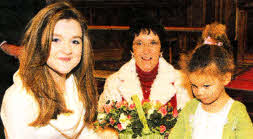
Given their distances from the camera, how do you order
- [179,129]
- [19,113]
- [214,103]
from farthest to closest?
[179,129] < [214,103] < [19,113]

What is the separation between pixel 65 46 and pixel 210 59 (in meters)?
0.75

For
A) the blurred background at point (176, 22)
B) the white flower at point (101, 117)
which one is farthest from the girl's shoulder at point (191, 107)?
the blurred background at point (176, 22)

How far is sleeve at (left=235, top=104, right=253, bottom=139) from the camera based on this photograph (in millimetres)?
1637

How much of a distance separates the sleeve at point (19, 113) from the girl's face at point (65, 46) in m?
0.22

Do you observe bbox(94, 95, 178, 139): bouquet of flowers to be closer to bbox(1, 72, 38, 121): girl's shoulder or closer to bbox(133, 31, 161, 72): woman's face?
bbox(1, 72, 38, 121): girl's shoulder

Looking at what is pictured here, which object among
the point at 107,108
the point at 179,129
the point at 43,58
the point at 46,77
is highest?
the point at 43,58

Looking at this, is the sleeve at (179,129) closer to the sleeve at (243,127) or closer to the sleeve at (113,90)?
the sleeve at (243,127)

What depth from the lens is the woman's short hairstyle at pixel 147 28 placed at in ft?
8.14

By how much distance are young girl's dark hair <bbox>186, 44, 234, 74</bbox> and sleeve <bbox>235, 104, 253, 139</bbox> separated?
0.23 meters

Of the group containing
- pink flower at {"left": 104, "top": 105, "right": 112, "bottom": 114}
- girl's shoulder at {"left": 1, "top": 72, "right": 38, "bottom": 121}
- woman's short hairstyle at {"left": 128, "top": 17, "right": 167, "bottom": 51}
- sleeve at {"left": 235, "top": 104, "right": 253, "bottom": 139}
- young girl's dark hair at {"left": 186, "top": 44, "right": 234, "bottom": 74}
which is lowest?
sleeve at {"left": 235, "top": 104, "right": 253, "bottom": 139}

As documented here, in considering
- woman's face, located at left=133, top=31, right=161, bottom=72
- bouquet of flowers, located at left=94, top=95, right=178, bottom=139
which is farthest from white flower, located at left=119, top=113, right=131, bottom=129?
woman's face, located at left=133, top=31, right=161, bottom=72

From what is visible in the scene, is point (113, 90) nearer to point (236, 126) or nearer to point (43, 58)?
point (43, 58)

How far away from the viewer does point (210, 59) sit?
170 cm

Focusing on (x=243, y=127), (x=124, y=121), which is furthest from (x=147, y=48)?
(x=243, y=127)
